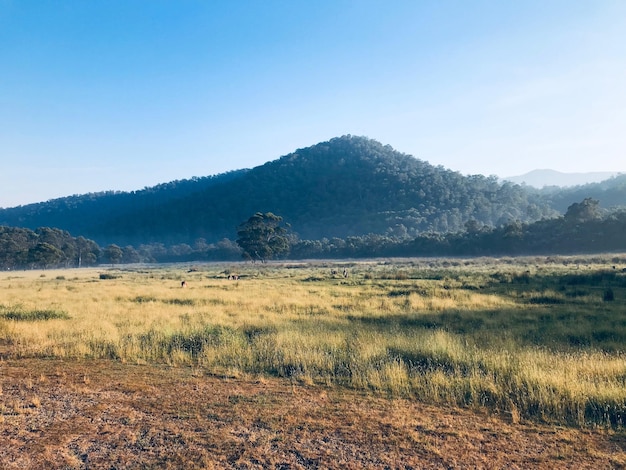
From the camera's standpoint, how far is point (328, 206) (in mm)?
164500

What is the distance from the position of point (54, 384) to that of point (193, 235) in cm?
16881

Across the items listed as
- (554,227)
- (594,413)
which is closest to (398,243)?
(554,227)

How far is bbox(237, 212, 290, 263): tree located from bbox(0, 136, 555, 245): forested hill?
59113 mm

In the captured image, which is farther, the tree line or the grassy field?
the tree line

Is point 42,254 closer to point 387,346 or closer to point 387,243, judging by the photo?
point 387,243

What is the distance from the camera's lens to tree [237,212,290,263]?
3366 inches

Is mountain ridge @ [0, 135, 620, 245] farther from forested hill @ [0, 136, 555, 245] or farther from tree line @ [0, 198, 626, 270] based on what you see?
tree line @ [0, 198, 626, 270]

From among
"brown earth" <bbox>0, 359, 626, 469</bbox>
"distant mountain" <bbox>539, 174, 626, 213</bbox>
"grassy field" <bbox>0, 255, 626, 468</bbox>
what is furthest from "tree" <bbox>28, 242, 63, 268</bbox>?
"distant mountain" <bbox>539, 174, 626, 213</bbox>

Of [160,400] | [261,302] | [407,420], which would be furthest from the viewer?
[261,302]

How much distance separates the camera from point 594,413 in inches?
270

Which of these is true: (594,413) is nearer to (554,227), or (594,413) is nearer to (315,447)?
(315,447)

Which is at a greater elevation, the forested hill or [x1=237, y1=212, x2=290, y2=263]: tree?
the forested hill

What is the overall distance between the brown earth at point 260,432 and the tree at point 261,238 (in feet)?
253

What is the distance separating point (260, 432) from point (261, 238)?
8002 cm
